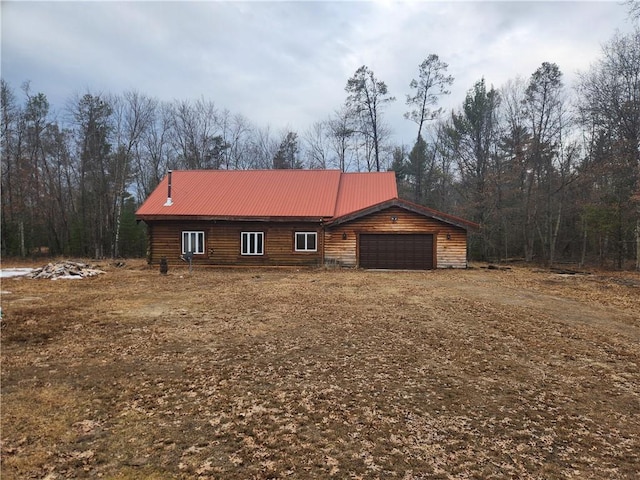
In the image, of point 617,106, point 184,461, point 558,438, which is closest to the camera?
point 184,461

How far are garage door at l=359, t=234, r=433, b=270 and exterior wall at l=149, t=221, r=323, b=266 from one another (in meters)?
2.62

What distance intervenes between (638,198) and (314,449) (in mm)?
20909

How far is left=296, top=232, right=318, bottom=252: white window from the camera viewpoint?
2066cm

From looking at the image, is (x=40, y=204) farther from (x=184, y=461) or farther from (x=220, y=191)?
(x=184, y=461)

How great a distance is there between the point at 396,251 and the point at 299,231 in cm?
552

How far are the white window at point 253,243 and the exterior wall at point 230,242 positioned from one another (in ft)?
0.67

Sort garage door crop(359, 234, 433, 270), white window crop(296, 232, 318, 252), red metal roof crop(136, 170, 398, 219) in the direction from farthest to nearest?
1. red metal roof crop(136, 170, 398, 219)
2. white window crop(296, 232, 318, 252)
3. garage door crop(359, 234, 433, 270)

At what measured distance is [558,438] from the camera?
12.3 feet

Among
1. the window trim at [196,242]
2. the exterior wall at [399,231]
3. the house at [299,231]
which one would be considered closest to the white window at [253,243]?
the house at [299,231]

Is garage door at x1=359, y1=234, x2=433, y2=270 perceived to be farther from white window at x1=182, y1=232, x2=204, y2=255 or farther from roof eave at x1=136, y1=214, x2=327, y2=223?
white window at x1=182, y1=232, x2=204, y2=255

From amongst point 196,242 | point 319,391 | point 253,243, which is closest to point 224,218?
point 253,243

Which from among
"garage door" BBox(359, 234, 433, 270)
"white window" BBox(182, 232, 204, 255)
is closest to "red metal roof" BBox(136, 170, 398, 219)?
"white window" BBox(182, 232, 204, 255)

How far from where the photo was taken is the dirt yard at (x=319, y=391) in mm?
3369

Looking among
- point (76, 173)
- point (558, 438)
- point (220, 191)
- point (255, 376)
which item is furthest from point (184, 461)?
point (76, 173)
